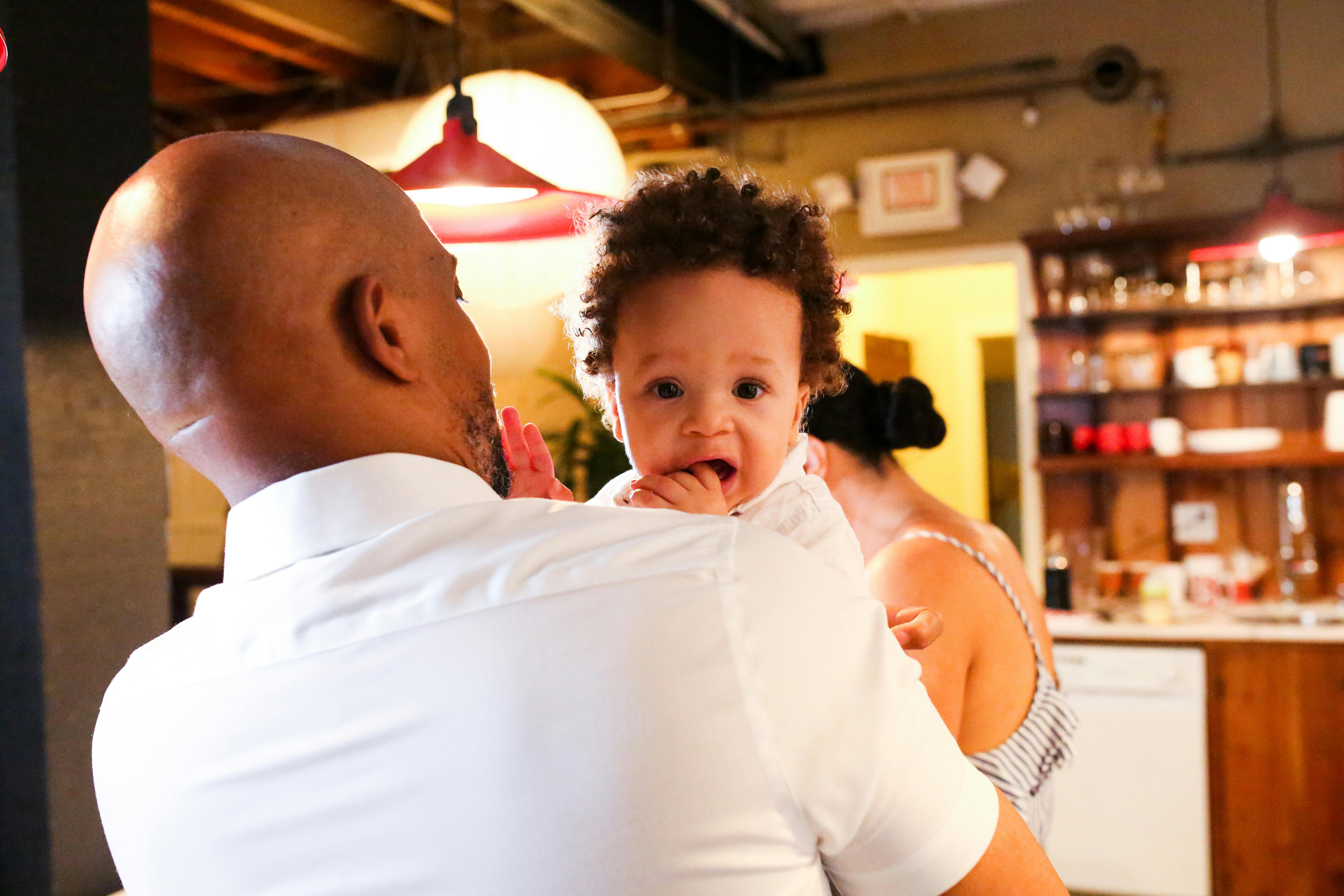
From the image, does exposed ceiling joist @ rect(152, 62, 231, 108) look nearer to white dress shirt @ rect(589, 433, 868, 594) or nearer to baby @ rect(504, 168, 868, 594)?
baby @ rect(504, 168, 868, 594)

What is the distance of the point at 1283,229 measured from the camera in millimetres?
4195

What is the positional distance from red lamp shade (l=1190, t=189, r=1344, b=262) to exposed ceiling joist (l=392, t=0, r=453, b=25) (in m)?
3.27

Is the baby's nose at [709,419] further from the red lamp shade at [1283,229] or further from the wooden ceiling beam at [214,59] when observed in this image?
the wooden ceiling beam at [214,59]

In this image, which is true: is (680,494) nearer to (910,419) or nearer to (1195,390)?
(910,419)

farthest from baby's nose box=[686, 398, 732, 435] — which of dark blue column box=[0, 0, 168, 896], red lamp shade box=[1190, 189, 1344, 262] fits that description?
red lamp shade box=[1190, 189, 1344, 262]

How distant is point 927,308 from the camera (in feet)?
25.3

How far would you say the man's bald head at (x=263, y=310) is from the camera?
754 millimetres

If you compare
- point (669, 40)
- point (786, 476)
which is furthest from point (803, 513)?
point (669, 40)

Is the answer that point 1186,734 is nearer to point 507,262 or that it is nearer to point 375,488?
point 507,262

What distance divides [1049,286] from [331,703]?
5095 mm

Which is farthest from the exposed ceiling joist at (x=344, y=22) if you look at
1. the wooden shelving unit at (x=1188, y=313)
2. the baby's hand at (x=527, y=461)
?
the baby's hand at (x=527, y=461)

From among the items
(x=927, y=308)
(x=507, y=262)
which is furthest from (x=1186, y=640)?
(x=927, y=308)

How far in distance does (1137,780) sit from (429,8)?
14.0 ft

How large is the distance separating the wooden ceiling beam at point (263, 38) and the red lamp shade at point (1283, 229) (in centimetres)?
421
